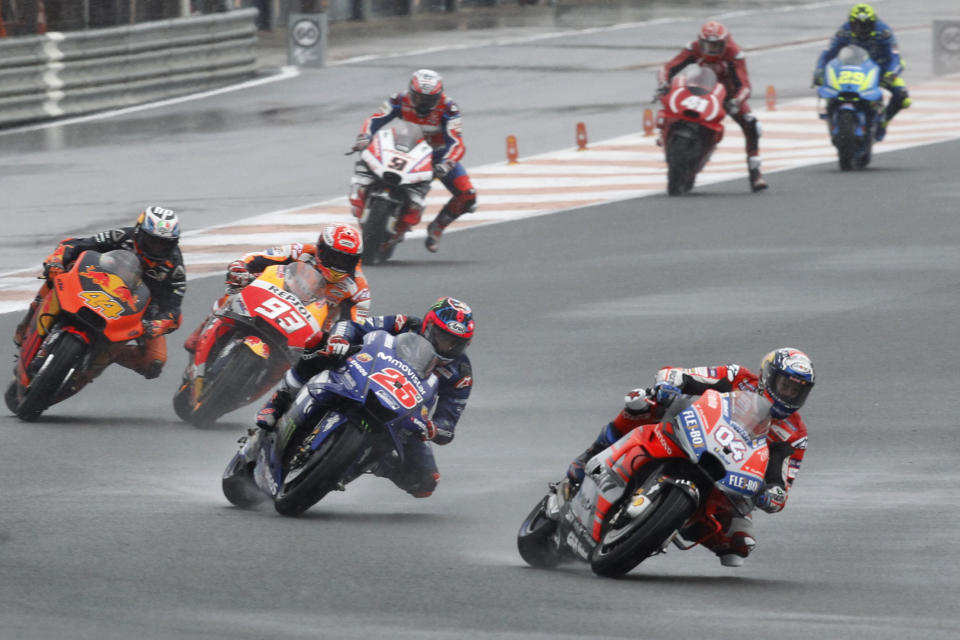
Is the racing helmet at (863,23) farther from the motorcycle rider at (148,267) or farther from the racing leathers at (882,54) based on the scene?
the motorcycle rider at (148,267)

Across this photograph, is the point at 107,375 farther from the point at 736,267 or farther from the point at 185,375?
the point at 736,267

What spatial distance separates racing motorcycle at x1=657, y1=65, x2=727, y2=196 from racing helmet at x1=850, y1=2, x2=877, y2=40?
2.63 m

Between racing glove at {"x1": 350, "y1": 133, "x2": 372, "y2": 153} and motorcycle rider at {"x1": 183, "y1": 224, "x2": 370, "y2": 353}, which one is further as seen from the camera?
racing glove at {"x1": 350, "y1": 133, "x2": 372, "y2": 153}

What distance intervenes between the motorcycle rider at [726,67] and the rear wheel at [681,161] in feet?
1.99

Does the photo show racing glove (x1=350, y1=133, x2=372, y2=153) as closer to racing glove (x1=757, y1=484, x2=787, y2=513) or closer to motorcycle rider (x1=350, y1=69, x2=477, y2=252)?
motorcycle rider (x1=350, y1=69, x2=477, y2=252)

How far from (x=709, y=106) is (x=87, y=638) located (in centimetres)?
1565

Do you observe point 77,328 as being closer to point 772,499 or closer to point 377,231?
point 772,499

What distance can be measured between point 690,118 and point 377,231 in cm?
525

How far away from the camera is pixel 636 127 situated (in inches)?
1111

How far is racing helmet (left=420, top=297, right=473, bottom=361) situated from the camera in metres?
9.47

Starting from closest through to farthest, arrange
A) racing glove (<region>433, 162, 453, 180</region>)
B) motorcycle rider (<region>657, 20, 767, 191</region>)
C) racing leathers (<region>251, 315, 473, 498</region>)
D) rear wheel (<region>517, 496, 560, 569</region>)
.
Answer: rear wheel (<region>517, 496, 560, 569</region>) < racing leathers (<region>251, 315, 473, 498</region>) < racing glove (<region>433, 162, 453, 180</region>) < motorcycle rider (<region>657, 20, 767, 191</region>)

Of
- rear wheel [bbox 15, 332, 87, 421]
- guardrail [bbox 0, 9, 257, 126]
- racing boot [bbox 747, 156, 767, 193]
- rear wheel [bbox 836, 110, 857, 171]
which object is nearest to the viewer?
rear wheel [bbox 15, 332, 87, 421]

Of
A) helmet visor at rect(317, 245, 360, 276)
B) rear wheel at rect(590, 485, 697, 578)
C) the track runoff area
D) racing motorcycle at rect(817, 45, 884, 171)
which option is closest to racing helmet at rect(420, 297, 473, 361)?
rear wheel at rect(590, 485, 697, 578)

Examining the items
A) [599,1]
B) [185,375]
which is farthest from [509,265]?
[599,1]
